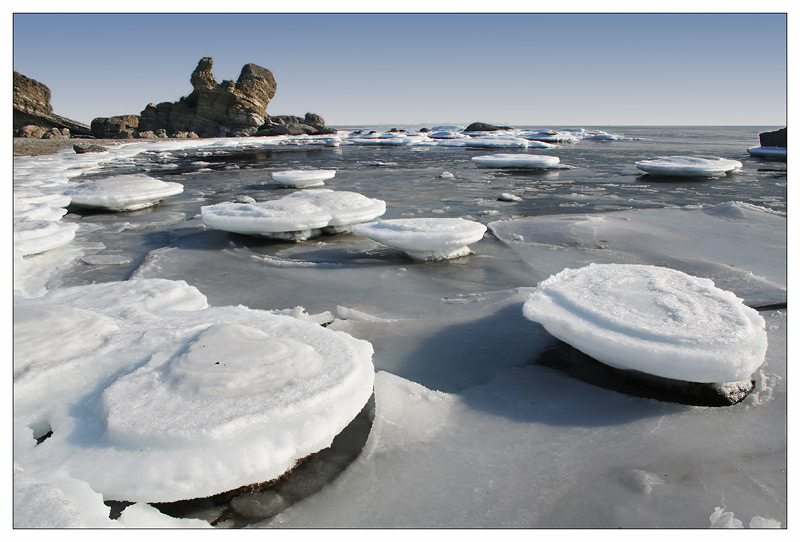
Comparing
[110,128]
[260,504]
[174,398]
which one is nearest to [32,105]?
[110,128]

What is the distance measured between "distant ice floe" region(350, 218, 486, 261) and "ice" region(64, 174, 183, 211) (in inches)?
140

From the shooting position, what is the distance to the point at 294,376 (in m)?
1.81

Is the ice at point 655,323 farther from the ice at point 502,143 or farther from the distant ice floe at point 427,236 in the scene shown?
the ice at point 502,143

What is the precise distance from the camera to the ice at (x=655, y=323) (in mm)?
2070

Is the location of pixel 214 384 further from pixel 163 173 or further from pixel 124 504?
pixel 163 173

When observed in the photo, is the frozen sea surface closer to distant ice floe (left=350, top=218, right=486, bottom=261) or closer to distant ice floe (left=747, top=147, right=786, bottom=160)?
distant ice floe (left=350, top=218, right=486, bottom=261)

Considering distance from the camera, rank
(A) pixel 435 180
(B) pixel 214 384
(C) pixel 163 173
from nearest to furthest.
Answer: (B) pixel 214 384, (A) pixel 435 180, (C) pixel 163 173

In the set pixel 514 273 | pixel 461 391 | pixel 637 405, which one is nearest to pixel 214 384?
pixel 461 391

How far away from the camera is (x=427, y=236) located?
4.12m

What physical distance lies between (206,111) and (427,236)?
3836cm

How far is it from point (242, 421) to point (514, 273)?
9.59 ft

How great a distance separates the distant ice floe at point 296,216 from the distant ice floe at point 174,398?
2471 millimetres

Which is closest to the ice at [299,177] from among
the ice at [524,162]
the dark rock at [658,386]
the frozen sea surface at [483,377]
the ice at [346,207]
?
the frozen sea surface at [483,377]

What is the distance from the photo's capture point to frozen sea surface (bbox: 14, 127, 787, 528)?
5.24 ft
